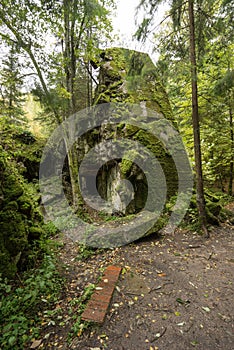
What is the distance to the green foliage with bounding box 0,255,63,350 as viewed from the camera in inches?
74.3

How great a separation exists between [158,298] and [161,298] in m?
0.04

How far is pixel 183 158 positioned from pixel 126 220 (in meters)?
2.82

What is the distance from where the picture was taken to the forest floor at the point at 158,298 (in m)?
1.90

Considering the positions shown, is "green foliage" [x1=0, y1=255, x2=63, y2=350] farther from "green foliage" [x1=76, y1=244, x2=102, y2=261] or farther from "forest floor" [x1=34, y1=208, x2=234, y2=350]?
"green foliage" [x1=76, y1=244, x2=102, y2=261]

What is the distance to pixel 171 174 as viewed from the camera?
5512 millimetres

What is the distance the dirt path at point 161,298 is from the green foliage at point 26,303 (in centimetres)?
19

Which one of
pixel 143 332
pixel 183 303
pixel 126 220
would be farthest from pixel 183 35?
pixel 143 332

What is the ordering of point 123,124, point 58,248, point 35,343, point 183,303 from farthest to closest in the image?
1. point 123,124
2. point 58,248
3. point 183,303
4. point 35,343

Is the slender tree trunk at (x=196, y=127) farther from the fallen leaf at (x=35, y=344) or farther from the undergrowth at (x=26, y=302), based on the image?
the fallen leaf at (x=35, y=344)

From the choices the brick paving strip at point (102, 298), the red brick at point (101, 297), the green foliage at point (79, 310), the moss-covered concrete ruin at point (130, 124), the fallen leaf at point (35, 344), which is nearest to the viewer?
the fallen leaf at point (35, 344)

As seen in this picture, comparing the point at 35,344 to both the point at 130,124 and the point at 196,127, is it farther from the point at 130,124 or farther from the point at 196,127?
the point at 130,124

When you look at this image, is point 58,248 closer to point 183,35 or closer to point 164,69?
point 164,69

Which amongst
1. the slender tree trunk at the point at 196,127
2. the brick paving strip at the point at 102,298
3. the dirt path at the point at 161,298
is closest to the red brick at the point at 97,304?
the brick paving strip at the point at 102,298

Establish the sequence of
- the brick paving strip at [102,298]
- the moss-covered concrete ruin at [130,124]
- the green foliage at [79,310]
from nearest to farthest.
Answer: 1. the green foliage at [79,310]
2. the brick paving strip at [102,298]
3. the moss-covered concrete ruin at [130,124]
